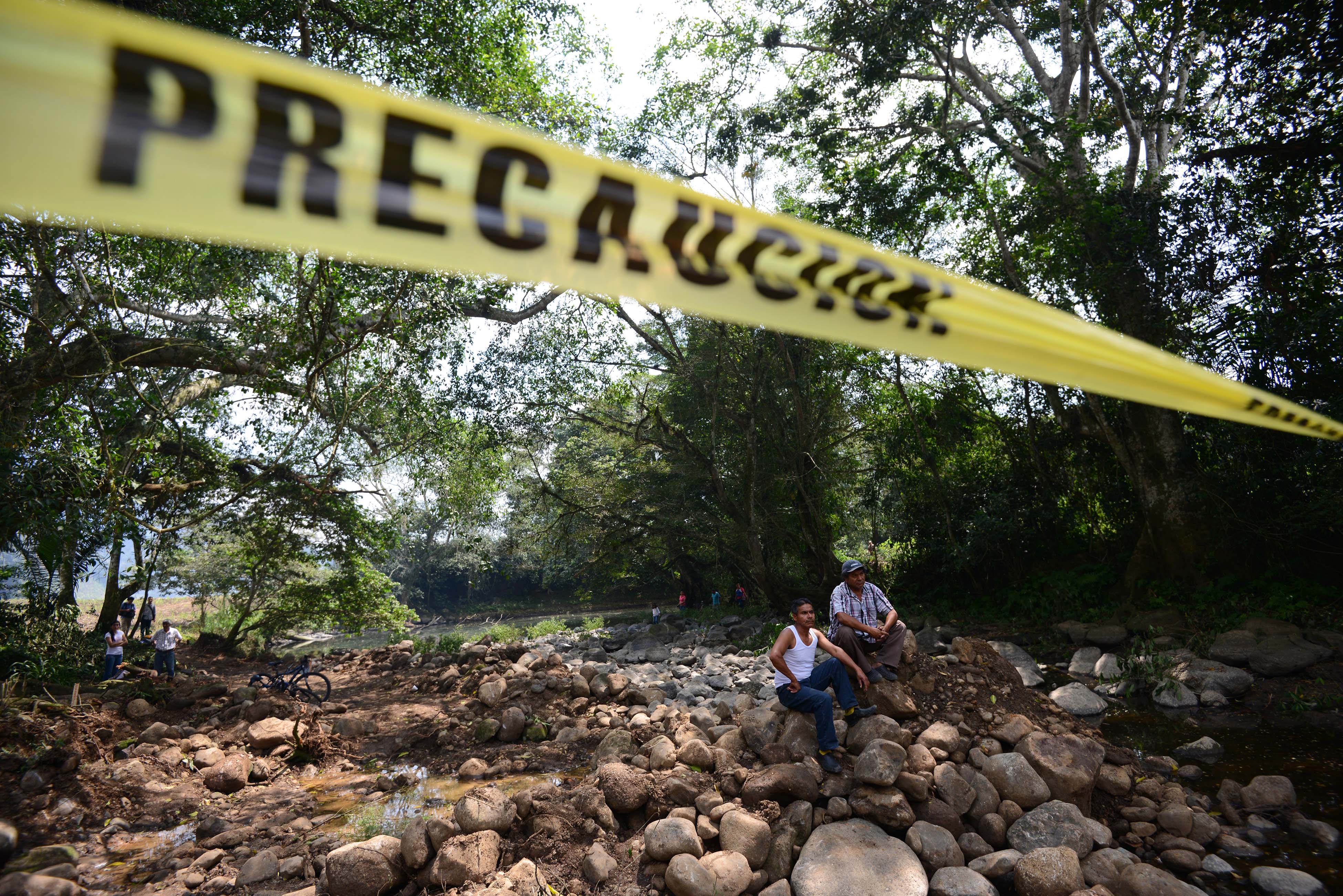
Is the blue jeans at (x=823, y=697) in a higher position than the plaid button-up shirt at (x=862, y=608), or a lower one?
lower

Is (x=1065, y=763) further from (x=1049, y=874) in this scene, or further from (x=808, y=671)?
(x=808, y=671)

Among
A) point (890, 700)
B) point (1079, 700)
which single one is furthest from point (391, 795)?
point (1079, 700)

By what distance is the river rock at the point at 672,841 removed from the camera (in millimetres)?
3729

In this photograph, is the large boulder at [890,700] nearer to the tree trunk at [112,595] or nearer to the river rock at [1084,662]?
the river rock at [1084,662]

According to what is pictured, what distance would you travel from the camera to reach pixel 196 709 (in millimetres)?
8062

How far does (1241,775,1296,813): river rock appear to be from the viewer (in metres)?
4.33

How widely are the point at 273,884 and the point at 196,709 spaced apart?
17.8 feet

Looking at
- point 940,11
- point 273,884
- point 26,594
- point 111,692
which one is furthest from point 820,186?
point 26,594

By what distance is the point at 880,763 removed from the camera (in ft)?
13.4

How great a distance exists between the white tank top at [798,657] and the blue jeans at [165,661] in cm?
1000

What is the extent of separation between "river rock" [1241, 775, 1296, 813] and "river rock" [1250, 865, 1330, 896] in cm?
80

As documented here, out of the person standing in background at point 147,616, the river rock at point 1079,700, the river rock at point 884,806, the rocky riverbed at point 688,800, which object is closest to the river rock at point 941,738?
the rocky riverbed at point 688,800

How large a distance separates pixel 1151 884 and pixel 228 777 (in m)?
7.00

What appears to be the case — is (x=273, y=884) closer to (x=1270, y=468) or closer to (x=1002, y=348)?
(x=1002, y=348)
